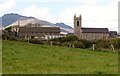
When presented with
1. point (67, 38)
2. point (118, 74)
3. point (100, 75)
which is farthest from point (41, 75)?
point (67, 38)

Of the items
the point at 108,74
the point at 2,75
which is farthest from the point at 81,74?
the point at 2,75

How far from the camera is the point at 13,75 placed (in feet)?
46.3

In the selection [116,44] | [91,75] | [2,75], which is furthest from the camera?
[116,44]

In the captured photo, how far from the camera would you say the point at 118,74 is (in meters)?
15.5

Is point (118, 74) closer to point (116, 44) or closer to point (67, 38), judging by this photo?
point (116, 44)

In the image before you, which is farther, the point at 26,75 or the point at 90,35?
the point at 90,35

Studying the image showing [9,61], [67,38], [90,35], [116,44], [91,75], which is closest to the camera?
[91,75]

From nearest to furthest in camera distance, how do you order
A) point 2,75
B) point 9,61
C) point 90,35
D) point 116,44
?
point 2,75
point 9,61
point 116,44
point 90,35

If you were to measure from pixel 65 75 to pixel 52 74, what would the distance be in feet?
1.99

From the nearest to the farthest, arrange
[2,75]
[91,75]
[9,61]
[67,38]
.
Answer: [2,75] → [91,75] → [9,61] → [67,38]

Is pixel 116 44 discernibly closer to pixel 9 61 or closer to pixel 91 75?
pixel 9 61

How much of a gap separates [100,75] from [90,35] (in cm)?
18527

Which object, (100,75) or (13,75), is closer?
(13,75)

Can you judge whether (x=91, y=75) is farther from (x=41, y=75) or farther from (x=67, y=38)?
(x=67, y=38)
